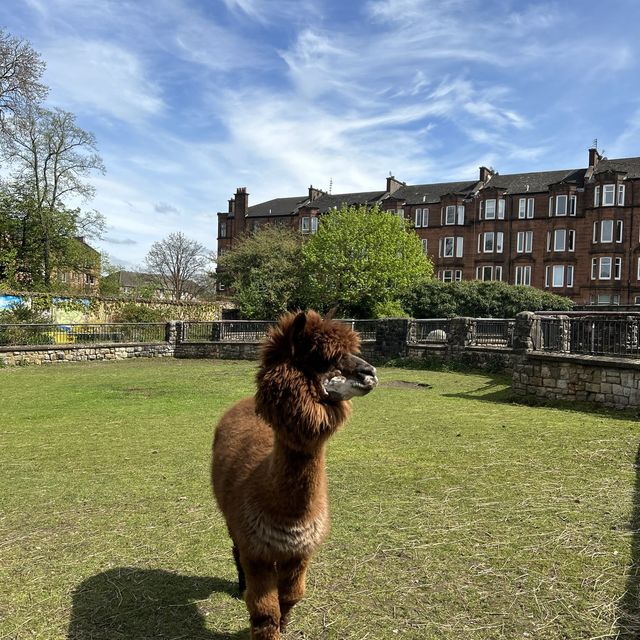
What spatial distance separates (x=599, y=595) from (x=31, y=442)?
8.02 m

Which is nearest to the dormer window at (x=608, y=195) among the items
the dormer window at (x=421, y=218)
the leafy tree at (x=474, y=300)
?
the dormer window at (x=421, y=218)

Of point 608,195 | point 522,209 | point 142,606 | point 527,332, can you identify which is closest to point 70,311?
point 527,332

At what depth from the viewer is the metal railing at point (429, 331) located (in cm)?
2211

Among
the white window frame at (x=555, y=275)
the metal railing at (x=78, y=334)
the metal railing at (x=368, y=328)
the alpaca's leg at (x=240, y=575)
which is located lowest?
the alpaca's leg at (x=240, y=575)

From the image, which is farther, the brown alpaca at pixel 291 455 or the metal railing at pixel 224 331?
the metal railing at pixel 224 331

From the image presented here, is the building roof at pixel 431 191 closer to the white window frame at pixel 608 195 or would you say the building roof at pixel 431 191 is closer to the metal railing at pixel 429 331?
the white window frame at pixel 608 195

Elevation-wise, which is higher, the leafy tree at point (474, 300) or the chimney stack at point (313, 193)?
the chimney stack at point (313, 193)

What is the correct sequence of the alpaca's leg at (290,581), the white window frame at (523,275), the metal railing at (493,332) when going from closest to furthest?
the alpaca's leg at (290,581)
the metal railing at (493,332)
the white window frame at (523,275)

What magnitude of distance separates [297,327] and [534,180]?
61206mm

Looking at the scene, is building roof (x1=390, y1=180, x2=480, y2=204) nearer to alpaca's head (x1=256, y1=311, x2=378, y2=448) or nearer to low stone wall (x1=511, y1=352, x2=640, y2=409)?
low stone wall (x1=511, y1=352, x2=640, y2=409)

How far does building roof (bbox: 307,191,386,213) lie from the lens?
65444 mm

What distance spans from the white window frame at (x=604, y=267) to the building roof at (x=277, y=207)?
35.4 meters

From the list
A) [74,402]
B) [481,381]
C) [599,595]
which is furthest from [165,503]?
[481,381]

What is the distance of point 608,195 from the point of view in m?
51.9
